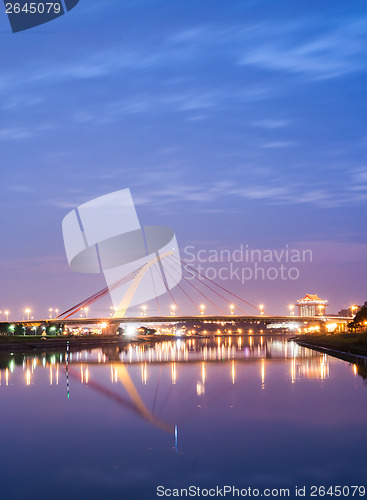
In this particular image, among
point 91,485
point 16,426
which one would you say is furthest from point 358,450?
point 16,426

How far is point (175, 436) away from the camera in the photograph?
23594 mm

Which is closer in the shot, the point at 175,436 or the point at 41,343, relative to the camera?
the point at 175,436

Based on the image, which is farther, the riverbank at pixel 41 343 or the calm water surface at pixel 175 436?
the riverbank at pixel 41 343

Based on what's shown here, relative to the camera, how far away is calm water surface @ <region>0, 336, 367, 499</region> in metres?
17.7

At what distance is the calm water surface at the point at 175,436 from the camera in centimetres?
1766

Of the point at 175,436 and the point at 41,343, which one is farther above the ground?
the point at 41,343

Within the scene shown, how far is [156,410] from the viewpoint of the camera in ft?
101

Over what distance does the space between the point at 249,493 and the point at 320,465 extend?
366 centimetres

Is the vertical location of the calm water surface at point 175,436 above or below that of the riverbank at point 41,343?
below

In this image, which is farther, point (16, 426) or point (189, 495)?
point (16, 426)

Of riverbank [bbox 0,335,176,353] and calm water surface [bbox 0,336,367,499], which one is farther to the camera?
riverbank [bbox 0,335,176,353]

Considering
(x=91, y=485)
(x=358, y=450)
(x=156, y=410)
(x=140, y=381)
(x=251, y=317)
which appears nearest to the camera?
(x=91, y=485)

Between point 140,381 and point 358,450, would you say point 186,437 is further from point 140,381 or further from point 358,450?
point 140,381

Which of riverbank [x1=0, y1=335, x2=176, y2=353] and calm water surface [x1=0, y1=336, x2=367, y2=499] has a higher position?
riverbank [x1=0, y1=335, x2=176, y2=353]
